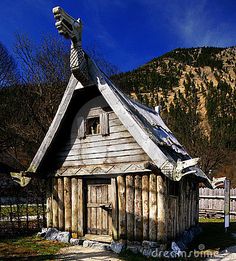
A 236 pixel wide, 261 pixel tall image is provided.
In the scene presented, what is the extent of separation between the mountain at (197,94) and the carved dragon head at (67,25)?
23.6 m

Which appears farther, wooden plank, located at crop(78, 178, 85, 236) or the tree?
the tree

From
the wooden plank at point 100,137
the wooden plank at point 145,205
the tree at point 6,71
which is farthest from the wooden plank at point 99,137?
the tree at point 6,71

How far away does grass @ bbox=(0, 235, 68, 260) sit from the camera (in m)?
9.41

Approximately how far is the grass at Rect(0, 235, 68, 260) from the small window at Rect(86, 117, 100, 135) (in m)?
3.88

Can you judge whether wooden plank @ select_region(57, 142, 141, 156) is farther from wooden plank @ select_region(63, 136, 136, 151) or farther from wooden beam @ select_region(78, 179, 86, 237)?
wooden beam @ select_region(78, 179, 86, 237)

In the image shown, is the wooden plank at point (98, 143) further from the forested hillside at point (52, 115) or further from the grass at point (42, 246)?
the forested hillside at point (52, 115)

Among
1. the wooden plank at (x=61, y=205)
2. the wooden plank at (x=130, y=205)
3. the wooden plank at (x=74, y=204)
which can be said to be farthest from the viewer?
the wooden plank at (x=61, y=205)

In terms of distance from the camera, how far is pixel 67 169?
11.9 m

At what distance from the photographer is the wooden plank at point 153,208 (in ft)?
31.7

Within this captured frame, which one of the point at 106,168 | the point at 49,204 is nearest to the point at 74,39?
the point at 106,168

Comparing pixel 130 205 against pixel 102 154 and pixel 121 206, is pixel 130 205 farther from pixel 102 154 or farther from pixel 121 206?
pixel 102 154

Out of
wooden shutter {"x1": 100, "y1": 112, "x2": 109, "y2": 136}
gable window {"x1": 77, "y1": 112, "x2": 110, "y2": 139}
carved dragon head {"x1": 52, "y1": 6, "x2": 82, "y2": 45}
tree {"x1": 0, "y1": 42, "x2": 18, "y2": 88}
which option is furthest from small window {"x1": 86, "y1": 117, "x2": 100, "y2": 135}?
tree {"x1": 0, "y1": 42, "x2": 18, "y2": 88}

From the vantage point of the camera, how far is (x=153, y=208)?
382 inches

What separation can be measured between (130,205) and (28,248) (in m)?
3.45
